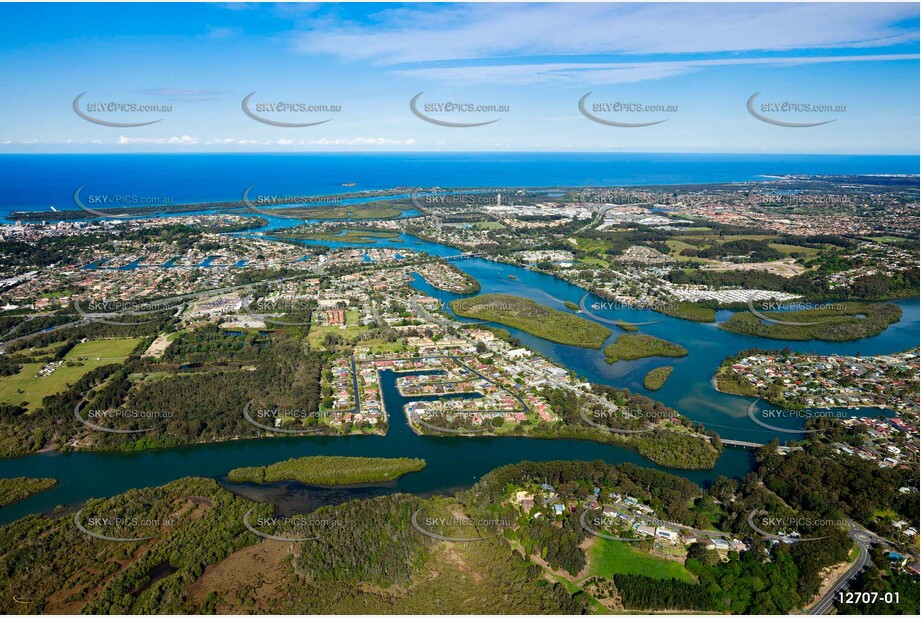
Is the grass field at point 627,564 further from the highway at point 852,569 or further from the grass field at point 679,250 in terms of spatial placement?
the grass field at point 679,250

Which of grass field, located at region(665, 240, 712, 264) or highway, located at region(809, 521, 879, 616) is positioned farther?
grass field, located at region(665, 240, 712, 264)

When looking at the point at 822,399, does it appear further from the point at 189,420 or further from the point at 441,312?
the point at 189,420

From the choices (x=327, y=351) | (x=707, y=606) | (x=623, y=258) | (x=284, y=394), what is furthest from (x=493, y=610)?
(x=623, y=258)
